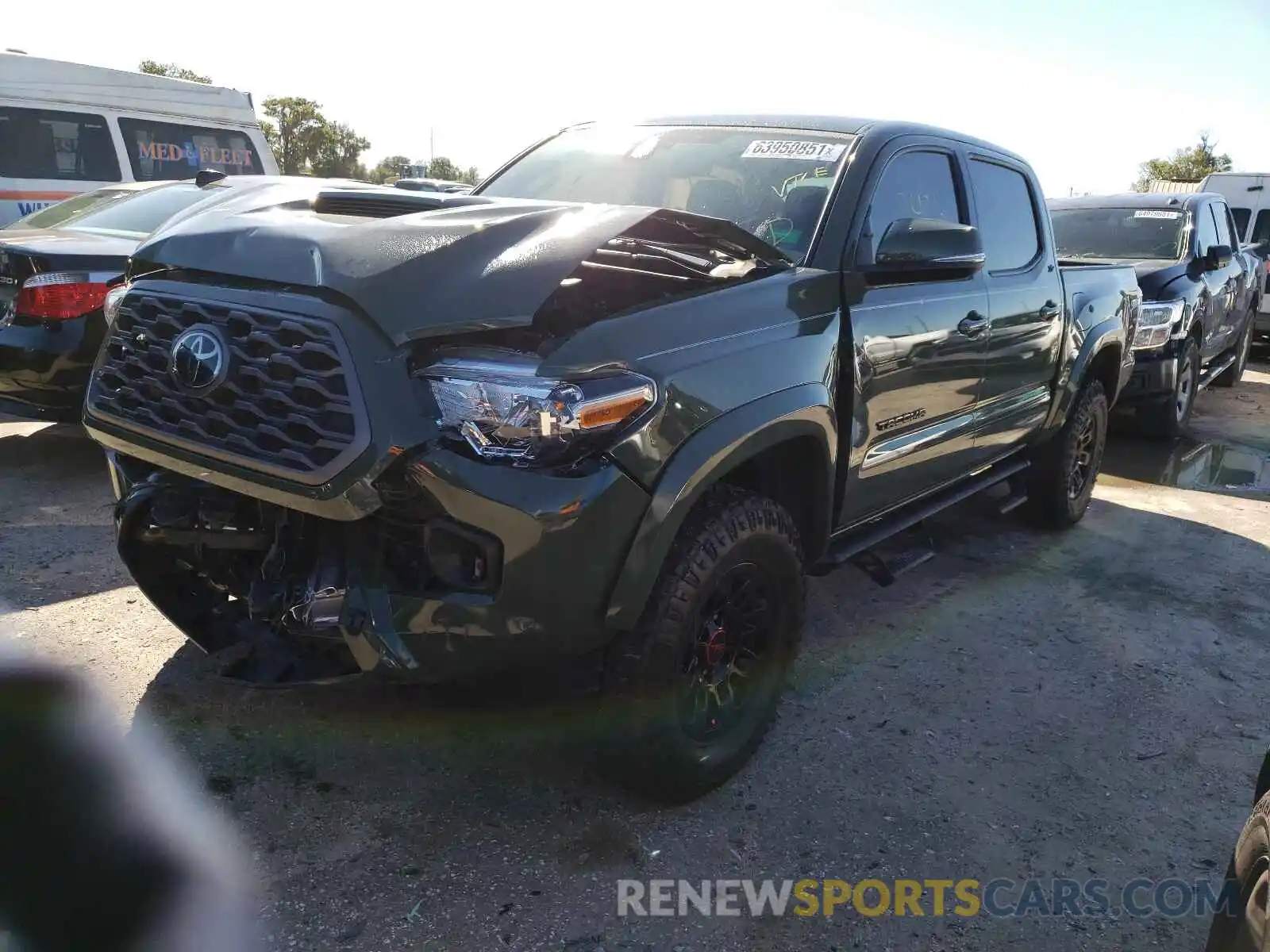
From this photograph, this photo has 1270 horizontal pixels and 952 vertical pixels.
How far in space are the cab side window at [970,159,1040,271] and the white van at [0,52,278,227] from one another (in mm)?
8594

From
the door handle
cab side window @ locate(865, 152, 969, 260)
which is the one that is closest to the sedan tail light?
cab side window @ locate(865, 152, 969, 260)

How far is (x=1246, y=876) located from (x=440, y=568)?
1.72m

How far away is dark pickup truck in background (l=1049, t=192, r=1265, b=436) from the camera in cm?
754

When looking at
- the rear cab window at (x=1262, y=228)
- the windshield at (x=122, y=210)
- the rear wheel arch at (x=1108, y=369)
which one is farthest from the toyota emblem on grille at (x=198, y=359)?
the rear cab window at (x=1262, y=228)

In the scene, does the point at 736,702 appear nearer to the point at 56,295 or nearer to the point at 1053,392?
the point at 1053,392

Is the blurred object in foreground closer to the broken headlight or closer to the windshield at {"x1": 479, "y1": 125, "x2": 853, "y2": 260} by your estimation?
the broken headlight

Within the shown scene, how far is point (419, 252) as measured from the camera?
2.31m

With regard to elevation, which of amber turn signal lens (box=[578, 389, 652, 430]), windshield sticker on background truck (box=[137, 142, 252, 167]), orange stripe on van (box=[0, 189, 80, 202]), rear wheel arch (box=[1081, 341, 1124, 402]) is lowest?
rear wheel arch (box=[1081, 341, 1124, 402])

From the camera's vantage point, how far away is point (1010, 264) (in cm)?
438

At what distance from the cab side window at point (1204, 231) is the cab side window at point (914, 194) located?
543cm

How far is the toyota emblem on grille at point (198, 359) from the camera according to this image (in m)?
2.32

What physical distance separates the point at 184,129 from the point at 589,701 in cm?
994

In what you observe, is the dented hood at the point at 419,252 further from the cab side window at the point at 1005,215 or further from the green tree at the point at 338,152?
the green tree at the point at 338,152

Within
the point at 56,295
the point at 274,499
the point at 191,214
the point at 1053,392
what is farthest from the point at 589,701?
the point at 56,295
